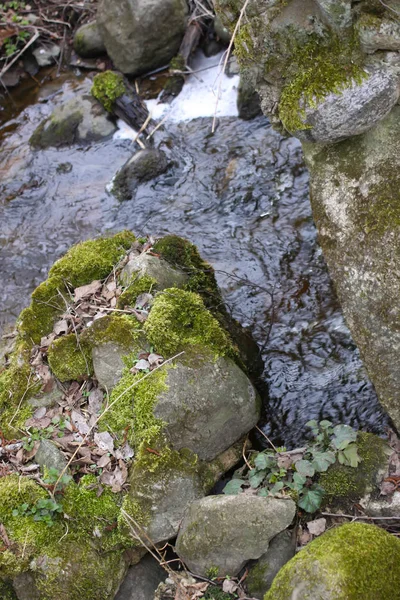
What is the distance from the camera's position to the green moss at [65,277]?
4.53m

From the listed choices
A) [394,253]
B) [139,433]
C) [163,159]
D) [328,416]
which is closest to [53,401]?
[139,433]

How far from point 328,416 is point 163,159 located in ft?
15.6

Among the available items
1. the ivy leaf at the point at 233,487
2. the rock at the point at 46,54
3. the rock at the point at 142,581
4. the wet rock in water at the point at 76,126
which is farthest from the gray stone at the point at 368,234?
the rock at the point at 46,54

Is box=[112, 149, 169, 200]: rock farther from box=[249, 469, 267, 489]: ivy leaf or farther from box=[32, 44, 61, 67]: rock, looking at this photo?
box=[249, 469, 267, 489]: ivy leaf

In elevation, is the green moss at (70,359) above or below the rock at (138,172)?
above

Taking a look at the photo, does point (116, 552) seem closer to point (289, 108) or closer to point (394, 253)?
point (394, 253)

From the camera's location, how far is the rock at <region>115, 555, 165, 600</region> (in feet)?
12.0

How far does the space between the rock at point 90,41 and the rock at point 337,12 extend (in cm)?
812

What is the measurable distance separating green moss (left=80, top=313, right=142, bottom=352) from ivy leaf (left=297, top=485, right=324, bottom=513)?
1.55m

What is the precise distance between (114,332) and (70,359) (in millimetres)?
406

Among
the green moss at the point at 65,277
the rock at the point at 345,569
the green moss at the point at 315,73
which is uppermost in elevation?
the green moss at the point at 315,73

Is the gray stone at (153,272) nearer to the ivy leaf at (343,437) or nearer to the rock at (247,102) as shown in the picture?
the ivy leaf at (343,437)

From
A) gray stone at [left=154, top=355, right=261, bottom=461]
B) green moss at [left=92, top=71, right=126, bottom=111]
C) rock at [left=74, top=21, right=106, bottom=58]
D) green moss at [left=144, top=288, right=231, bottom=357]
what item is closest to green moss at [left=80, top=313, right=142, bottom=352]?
green moss at [left=144, top=288, right=231, bottom=357]

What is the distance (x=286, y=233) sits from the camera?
622 cm
